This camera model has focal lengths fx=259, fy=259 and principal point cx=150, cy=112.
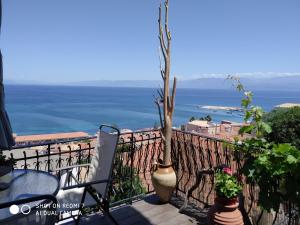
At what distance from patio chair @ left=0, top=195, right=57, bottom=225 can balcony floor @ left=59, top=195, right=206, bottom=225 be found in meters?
1.75

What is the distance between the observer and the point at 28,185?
2160 mm

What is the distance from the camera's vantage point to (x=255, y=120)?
246 centimetres

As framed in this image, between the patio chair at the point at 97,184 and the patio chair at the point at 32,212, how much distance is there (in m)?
0.92

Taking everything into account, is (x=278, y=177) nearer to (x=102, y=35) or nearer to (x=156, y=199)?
(x=156, y=199)

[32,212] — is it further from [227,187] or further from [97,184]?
[227,187]

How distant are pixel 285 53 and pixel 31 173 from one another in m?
72.9

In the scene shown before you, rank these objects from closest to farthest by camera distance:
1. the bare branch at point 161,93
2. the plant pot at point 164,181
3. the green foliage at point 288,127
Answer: the plant pot at point 164,181
the bare branch at point 161,93
the green foliage at point 288,127

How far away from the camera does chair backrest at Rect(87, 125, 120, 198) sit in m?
2.65

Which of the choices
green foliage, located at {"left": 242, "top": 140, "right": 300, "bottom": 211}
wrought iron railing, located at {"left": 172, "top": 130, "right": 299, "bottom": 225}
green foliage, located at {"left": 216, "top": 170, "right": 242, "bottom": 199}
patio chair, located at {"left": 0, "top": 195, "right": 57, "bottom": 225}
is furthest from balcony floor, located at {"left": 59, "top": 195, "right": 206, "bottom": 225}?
patio chair, located at {"left": 0, "top": 195, "right": 57, "bottom": 225}

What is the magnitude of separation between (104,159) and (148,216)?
1030 millimetres

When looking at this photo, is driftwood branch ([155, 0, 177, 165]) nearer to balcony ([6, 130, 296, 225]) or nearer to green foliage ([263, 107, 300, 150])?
balcony ([6, 130, 296, 225])

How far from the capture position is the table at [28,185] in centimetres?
194

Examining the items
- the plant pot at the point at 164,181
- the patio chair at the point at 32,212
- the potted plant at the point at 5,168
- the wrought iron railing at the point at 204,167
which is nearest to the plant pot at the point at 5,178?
the potted plant at the point at 5,168

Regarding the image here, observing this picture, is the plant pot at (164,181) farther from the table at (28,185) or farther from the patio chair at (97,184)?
the table at (28,185)
